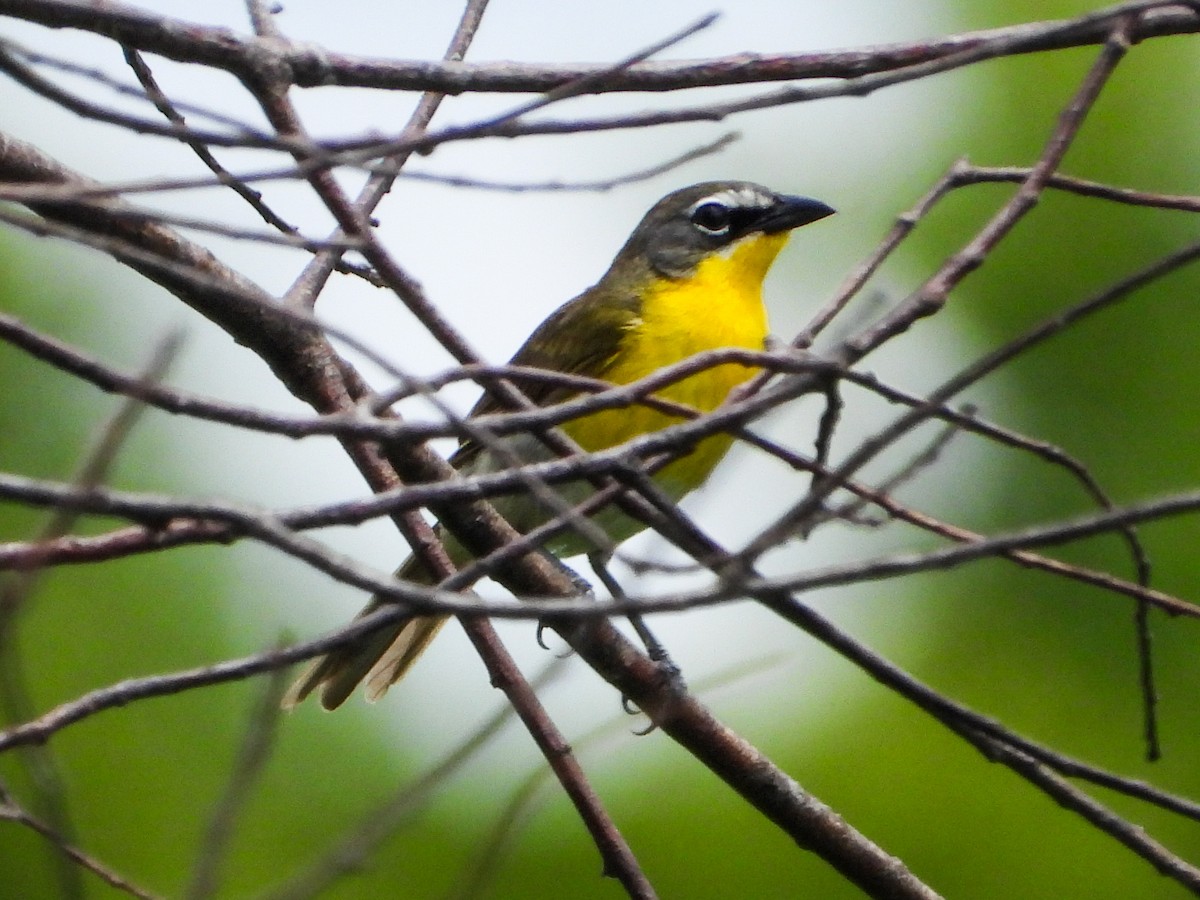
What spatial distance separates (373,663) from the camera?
5.20 m

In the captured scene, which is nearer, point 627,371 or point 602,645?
point 602,645

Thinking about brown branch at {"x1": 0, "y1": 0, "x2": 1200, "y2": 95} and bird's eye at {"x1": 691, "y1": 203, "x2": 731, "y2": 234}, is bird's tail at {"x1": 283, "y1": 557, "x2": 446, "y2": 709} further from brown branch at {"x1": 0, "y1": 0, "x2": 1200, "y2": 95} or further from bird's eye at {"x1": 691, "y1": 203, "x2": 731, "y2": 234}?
brown branch at {"x1": 0, "y1": 0, "x2": 1200, "y2": 95}

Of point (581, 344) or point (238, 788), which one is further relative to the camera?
point (581, 344)

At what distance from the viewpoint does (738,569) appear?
74.7 inches

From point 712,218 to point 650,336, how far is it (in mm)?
601

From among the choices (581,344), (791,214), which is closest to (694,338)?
(581,344)

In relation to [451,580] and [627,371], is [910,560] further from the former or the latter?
[627,371]

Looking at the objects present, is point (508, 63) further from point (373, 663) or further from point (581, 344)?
point (581, 344)

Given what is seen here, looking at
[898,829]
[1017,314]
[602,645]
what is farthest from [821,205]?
[1017,314]

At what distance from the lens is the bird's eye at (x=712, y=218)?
590 cm

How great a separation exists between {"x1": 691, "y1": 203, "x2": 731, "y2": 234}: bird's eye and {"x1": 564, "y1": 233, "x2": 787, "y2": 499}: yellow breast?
0.12 metres

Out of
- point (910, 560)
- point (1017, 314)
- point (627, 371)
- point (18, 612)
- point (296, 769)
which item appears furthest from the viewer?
point (1017, 314)

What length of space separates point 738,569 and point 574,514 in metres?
0.32

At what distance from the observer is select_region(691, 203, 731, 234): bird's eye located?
5.90 metres
